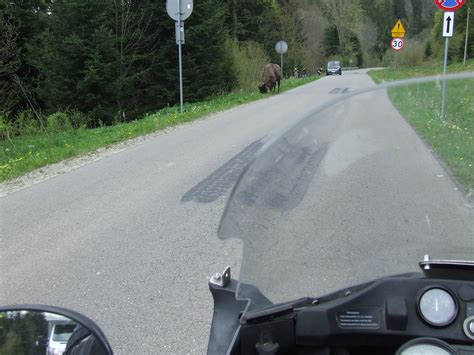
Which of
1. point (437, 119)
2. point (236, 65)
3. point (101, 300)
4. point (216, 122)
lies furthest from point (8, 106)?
point (437, 119)

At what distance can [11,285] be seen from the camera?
417 centimetres

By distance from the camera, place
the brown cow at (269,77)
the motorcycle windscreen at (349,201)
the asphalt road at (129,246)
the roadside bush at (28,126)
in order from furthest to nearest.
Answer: the brown cow at (269,77) → the roadside bush at (28,126) → the asphalt road at (129,246) → the motorcycle windscreen at (349,201)

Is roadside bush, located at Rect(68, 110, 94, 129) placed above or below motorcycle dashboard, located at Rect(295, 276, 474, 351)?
below

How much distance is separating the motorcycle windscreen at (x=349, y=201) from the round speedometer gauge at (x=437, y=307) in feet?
0.79

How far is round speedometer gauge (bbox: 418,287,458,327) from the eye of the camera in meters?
1.63

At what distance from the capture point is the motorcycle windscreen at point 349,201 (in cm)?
182

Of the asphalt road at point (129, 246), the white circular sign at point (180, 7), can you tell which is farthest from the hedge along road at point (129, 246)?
the white circular sign at point (180, 7)

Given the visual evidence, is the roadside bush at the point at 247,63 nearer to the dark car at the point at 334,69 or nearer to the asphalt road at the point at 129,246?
the asphalt road at the point at 129,246

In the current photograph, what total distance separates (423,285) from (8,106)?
22.0 m

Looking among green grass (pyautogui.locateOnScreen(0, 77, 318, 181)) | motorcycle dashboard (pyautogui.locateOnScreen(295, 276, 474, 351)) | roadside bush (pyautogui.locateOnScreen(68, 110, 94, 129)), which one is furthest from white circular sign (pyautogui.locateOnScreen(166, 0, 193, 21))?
motorcycle dashboard (pyautogui.locateOnScreen(295, 276, 474, 351))

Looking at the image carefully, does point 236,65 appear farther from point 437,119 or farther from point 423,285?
point 423,285

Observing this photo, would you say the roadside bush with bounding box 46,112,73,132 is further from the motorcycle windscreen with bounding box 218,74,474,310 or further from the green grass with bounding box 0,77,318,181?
the motorcycle windscreen with bounding box 218,74,474,310

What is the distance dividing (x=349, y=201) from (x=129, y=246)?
320cm

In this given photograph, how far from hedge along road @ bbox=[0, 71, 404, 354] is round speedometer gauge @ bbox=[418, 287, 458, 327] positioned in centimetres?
95
